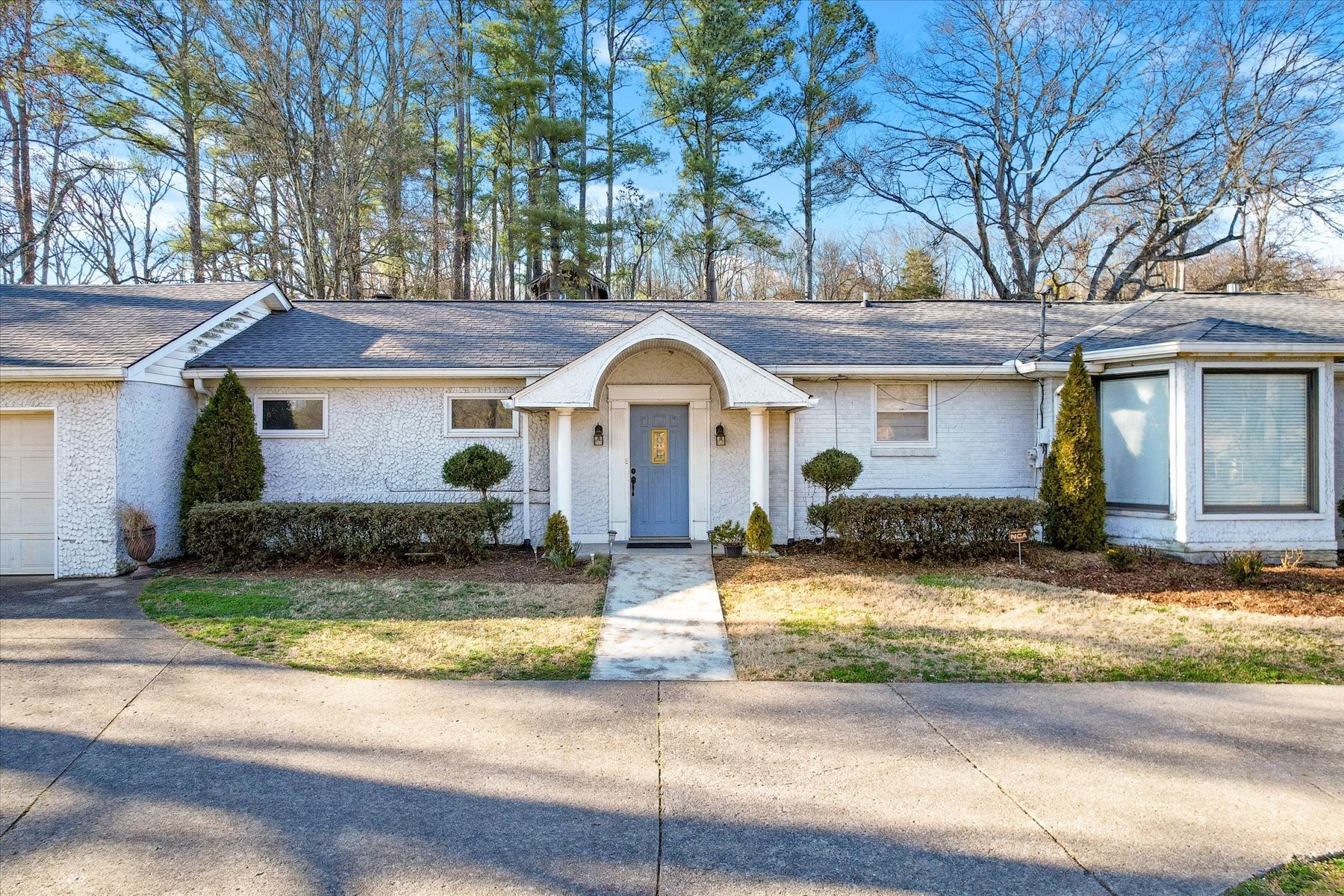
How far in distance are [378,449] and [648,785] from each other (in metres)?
8.94

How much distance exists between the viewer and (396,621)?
7.38m

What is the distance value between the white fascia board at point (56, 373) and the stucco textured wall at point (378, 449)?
2.28 m

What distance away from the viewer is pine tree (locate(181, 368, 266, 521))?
34.3 feet

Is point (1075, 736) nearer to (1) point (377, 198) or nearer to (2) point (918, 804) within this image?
(2) point (918, 804)

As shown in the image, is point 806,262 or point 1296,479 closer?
point 1296,479

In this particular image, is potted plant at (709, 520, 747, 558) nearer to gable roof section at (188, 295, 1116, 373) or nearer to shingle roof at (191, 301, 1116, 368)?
gable roof section at (188, 295, 1116, 373)

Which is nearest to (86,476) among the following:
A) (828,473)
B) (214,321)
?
(214,321)

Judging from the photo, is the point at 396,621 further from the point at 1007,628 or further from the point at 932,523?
the point at 932,523

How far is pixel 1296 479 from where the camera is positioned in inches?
392

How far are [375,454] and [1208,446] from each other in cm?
1190

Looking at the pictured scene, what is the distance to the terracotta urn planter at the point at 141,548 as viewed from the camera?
30.9 feet

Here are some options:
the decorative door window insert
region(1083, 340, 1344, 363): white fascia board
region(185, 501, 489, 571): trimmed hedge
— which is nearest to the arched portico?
the decorative door window insert

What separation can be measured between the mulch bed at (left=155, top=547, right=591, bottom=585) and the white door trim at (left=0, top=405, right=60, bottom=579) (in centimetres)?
112

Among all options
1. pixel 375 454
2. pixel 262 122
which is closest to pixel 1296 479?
pixel 375 454
